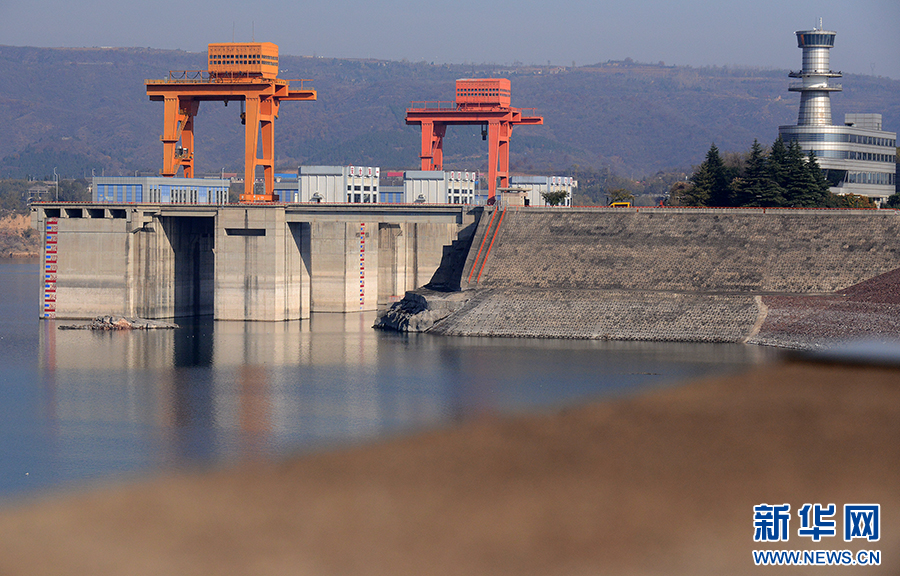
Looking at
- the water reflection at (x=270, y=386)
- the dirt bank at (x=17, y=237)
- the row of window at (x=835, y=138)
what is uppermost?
the row of window at (x=835, y=138)

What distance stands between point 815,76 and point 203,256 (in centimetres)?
5753

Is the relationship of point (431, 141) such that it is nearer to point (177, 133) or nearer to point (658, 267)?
point (177, 133)

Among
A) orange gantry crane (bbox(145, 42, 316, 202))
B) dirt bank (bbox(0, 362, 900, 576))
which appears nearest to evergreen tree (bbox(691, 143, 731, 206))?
orange gantry crane (bbox(145, 42, 316, 202))

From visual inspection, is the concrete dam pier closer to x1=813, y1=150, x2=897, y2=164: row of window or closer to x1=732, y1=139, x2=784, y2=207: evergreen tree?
x1=732, y1=139, x2=784, y2=207: evergreen tree

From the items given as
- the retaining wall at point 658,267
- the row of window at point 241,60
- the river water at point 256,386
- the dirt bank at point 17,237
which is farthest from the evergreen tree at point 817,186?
the dirt bank at point 17,237

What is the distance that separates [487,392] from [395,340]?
1835 cm

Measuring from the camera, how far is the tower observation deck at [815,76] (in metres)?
102

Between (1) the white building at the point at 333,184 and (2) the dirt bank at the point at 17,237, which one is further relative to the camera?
(2) the dirt bank at the point at 17,237

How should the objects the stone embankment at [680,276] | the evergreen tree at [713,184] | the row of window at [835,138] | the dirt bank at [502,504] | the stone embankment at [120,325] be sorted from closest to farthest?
the dirt bank at [502,504]
the stone embankment at [680,276]
the stone embankment at [120,325]
the evergreen tree at [713,184]
the row of window at [835,138]

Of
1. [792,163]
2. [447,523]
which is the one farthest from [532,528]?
[792,163]

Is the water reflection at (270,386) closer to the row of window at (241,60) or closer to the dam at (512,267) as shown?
the dam at (512,267)

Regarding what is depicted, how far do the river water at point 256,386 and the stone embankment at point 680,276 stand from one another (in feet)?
7.70

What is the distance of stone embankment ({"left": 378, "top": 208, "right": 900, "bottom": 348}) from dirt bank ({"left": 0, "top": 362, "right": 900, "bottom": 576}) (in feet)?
68.8

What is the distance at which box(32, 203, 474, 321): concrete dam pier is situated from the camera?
72.8 metres
